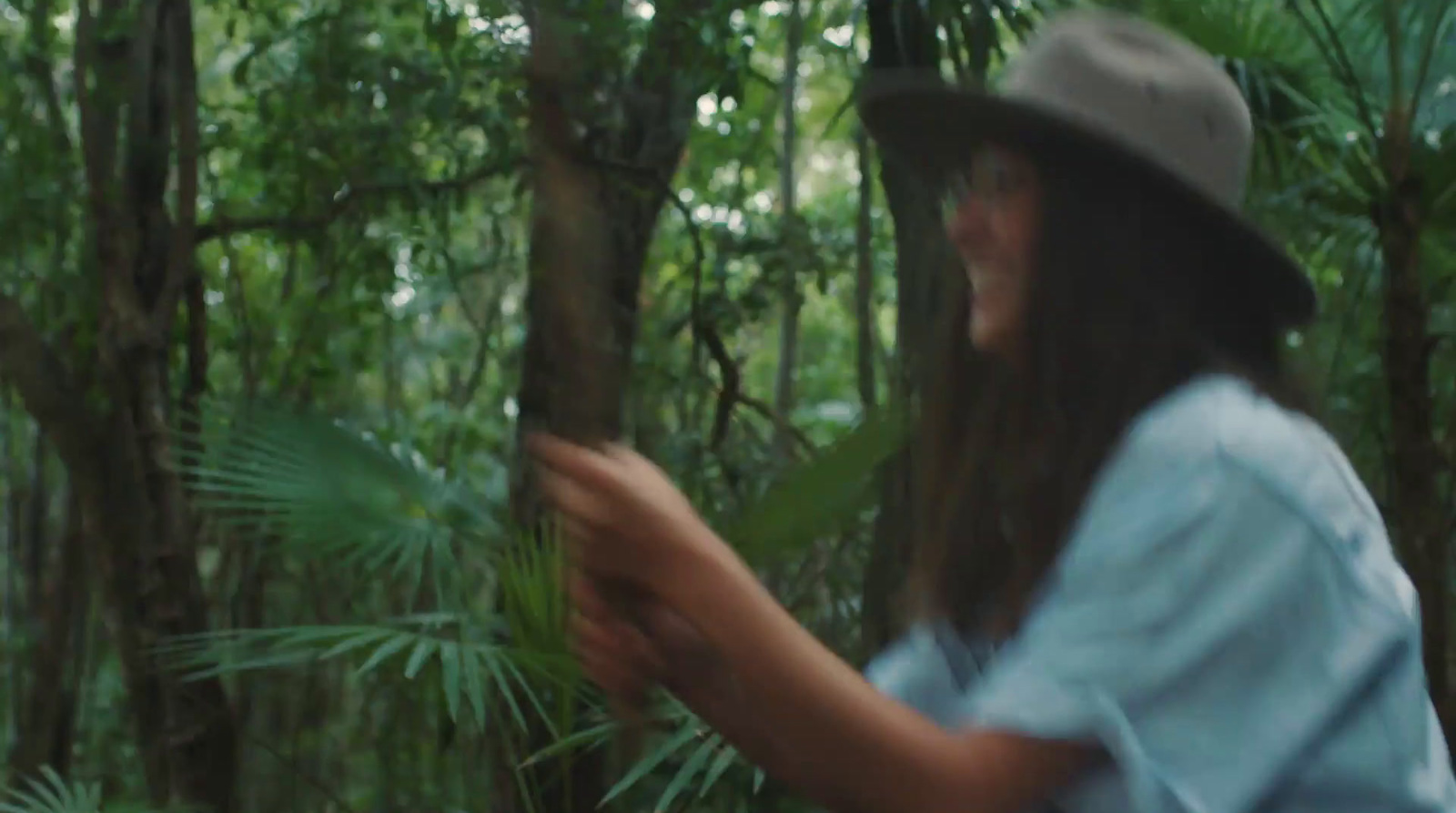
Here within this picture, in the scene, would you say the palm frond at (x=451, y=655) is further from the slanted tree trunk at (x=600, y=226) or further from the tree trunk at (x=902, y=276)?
the tree trunk at (x=902, y=276)

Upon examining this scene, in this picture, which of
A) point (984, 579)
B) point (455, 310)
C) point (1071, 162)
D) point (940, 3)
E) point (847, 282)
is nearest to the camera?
point (1071, 162)

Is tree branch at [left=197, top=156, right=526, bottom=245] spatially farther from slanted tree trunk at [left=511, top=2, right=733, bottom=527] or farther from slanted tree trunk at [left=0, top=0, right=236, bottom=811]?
slanted tree trunk at [left=511, top=2, right=733, bottom=527]

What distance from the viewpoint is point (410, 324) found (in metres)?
4.74

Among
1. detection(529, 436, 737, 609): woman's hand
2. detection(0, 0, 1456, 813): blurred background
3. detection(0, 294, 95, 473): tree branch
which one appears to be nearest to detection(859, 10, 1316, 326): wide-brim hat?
detection(0, 0, 1456, 813): blurred background

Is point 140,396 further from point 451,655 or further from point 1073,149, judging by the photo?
point 1073,149

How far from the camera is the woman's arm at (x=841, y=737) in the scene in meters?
0.81

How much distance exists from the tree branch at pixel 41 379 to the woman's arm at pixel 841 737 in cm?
232

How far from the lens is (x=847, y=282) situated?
18.3ft

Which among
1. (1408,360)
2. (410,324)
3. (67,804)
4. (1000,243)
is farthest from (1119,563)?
(410,324)

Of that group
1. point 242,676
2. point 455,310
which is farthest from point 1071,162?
point 455,310

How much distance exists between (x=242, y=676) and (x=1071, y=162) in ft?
11.2

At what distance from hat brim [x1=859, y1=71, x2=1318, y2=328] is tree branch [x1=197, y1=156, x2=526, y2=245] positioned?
6.84 feet

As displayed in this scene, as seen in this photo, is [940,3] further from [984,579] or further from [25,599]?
[25,599]

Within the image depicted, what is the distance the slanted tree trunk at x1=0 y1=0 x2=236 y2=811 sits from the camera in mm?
2900
